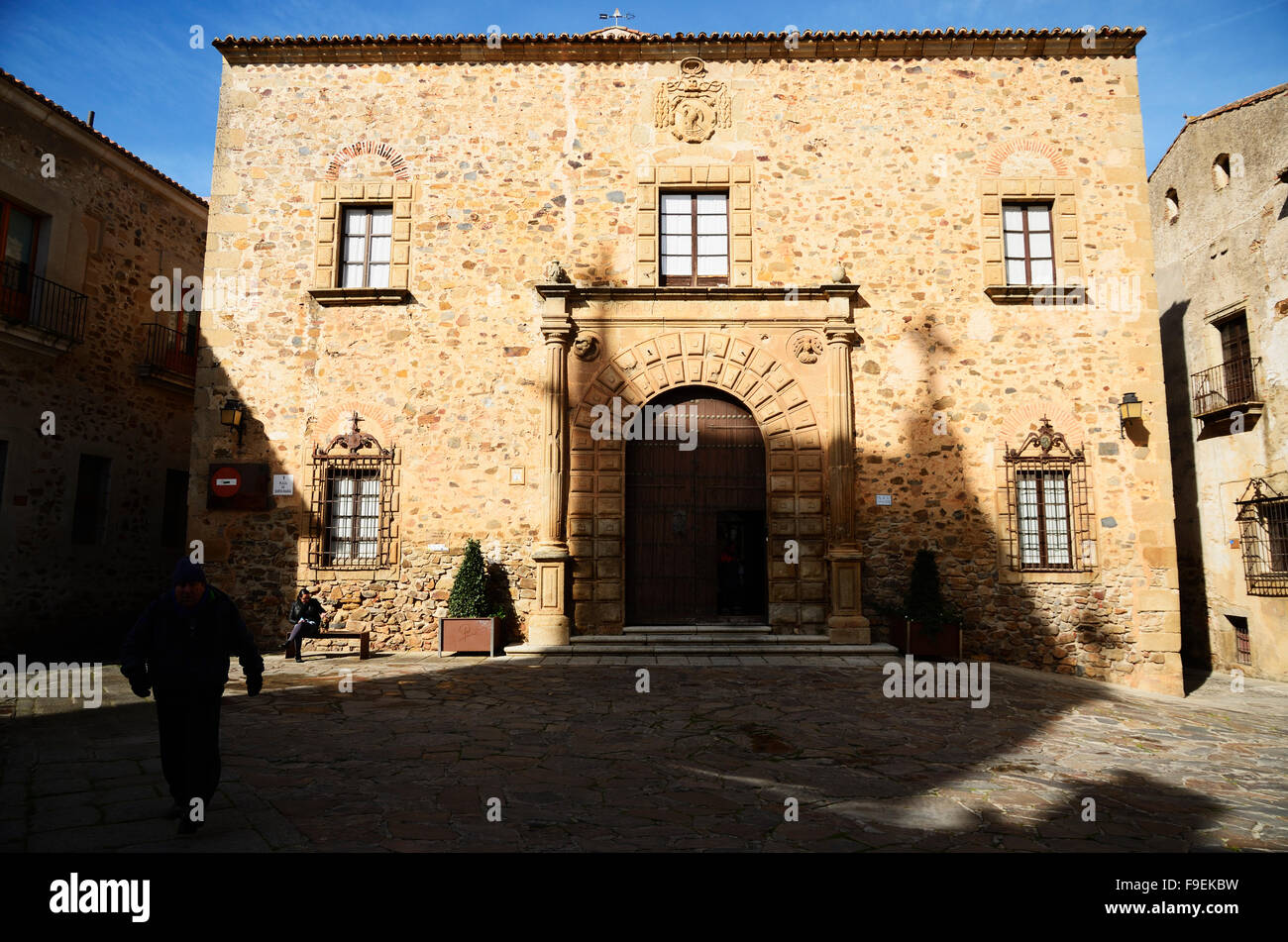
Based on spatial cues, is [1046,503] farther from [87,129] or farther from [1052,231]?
[87,129]

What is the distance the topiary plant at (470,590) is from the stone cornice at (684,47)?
783 centimetres

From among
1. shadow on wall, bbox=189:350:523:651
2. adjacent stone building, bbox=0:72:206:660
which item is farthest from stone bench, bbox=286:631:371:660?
adjacent stone building, bbox=0:72:206:660

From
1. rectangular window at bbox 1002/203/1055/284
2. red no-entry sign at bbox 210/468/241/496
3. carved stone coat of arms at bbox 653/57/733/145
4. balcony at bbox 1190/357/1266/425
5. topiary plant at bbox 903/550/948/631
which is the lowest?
topiary plant at bbox 903/550/948/631

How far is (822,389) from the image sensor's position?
34.2 feet

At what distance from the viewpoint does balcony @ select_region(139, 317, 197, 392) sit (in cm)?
1321

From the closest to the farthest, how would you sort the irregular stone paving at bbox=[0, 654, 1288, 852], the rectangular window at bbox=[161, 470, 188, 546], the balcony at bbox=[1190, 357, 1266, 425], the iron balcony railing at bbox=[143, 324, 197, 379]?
the irregular stone paving at bbox=[0, 654, 1288, 852] < the balcony at bbox=[1190, 357, 1266, 425] < the iron balcony railing at bbox=[143, 324, 197, 379] < the rectangular window at bbox=[161, 470, 188, 546]

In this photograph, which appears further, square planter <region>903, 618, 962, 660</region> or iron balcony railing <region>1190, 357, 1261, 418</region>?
iron balcony railing <region>1190, 357, 1261, 418</region>

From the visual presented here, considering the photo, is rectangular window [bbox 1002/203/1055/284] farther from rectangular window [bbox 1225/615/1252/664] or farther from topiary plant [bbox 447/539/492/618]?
topiary plant [bbox 447/539/492/618]

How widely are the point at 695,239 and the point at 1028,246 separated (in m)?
5.20

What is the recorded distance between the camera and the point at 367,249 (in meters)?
11.0

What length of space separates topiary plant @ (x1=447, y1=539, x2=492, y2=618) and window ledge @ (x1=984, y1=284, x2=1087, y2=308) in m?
8.59

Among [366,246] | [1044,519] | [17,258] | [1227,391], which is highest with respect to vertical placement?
[366,246]

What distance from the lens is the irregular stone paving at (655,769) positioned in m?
3.79

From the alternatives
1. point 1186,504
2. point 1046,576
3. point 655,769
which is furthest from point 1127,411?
point 655,769
